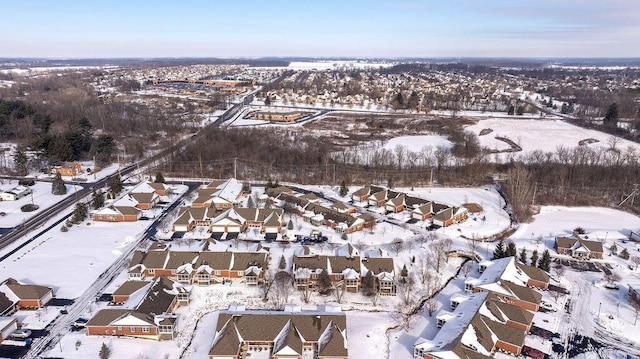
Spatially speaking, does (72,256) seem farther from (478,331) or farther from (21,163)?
(478,331)

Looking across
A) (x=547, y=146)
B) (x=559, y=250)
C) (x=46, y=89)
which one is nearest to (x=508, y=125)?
(x=547, y=146)

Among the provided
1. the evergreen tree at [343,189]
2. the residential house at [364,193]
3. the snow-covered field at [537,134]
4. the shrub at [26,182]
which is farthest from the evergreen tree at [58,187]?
the snow-covered field at [537,134]

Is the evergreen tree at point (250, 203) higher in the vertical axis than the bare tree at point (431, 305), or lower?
higher

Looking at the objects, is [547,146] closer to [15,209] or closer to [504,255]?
[504,255]

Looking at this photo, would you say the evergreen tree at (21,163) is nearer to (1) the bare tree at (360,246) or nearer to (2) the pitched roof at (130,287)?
(2) the pitched roof at (130,287)

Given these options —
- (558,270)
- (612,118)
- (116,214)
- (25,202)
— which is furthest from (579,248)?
(612,118)

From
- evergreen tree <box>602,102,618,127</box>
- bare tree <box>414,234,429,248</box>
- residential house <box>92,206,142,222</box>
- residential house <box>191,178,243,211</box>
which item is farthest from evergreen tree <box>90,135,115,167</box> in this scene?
evergreen tree <box>602,102,618,127</box>

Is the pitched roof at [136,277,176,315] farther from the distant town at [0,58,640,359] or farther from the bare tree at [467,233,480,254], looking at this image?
the bare tree at [467,233,480,254]
